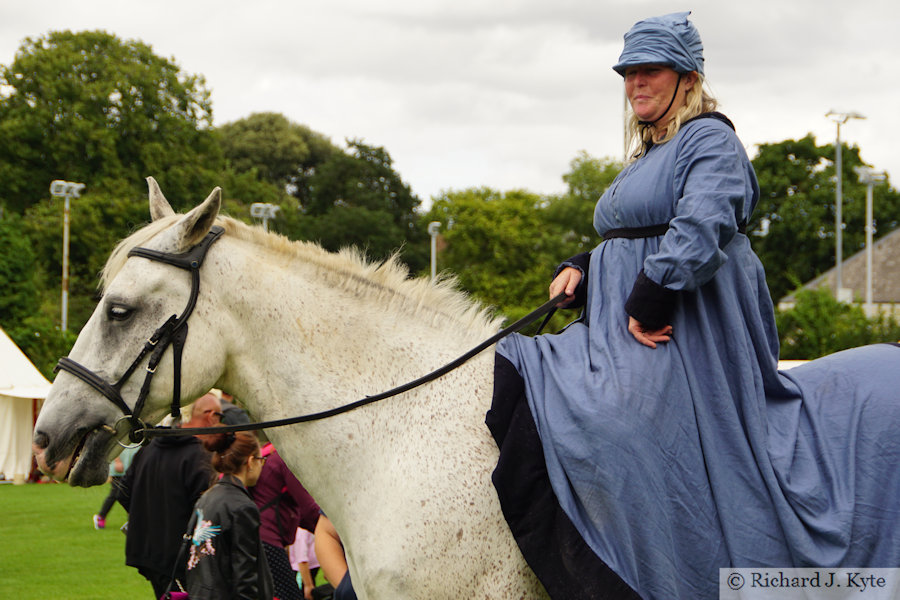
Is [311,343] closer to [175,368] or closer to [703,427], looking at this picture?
[175,368]

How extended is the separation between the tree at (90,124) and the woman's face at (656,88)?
39.8m

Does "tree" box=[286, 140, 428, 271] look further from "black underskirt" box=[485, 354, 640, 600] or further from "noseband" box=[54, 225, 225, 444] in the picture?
"black underskirt" box=[485, 354, 640, 600]

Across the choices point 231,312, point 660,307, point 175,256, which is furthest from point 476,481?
point 175,256

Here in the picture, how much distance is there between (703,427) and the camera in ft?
10.6

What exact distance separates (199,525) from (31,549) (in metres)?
9.98

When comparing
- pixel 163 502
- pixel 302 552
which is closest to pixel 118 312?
pixel 163 502

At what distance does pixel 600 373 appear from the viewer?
3.26m

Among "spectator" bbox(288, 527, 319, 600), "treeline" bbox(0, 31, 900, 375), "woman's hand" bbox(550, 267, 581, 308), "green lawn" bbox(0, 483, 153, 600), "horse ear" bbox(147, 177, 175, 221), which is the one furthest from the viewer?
"treeline" bbox(0, 31, 900, 375)

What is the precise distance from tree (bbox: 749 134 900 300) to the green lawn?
4593cm

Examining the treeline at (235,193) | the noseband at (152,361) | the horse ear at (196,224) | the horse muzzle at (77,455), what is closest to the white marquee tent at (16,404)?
the treeline at (235,193)

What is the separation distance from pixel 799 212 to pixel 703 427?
55681mm

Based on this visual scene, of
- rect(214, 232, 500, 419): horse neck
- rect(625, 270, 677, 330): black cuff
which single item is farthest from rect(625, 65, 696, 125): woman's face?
rect(214, 232, 500, 419): horse neck

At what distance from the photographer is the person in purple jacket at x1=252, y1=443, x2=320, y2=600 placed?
6.81 metres

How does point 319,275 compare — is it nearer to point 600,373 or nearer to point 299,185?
point 600,373
